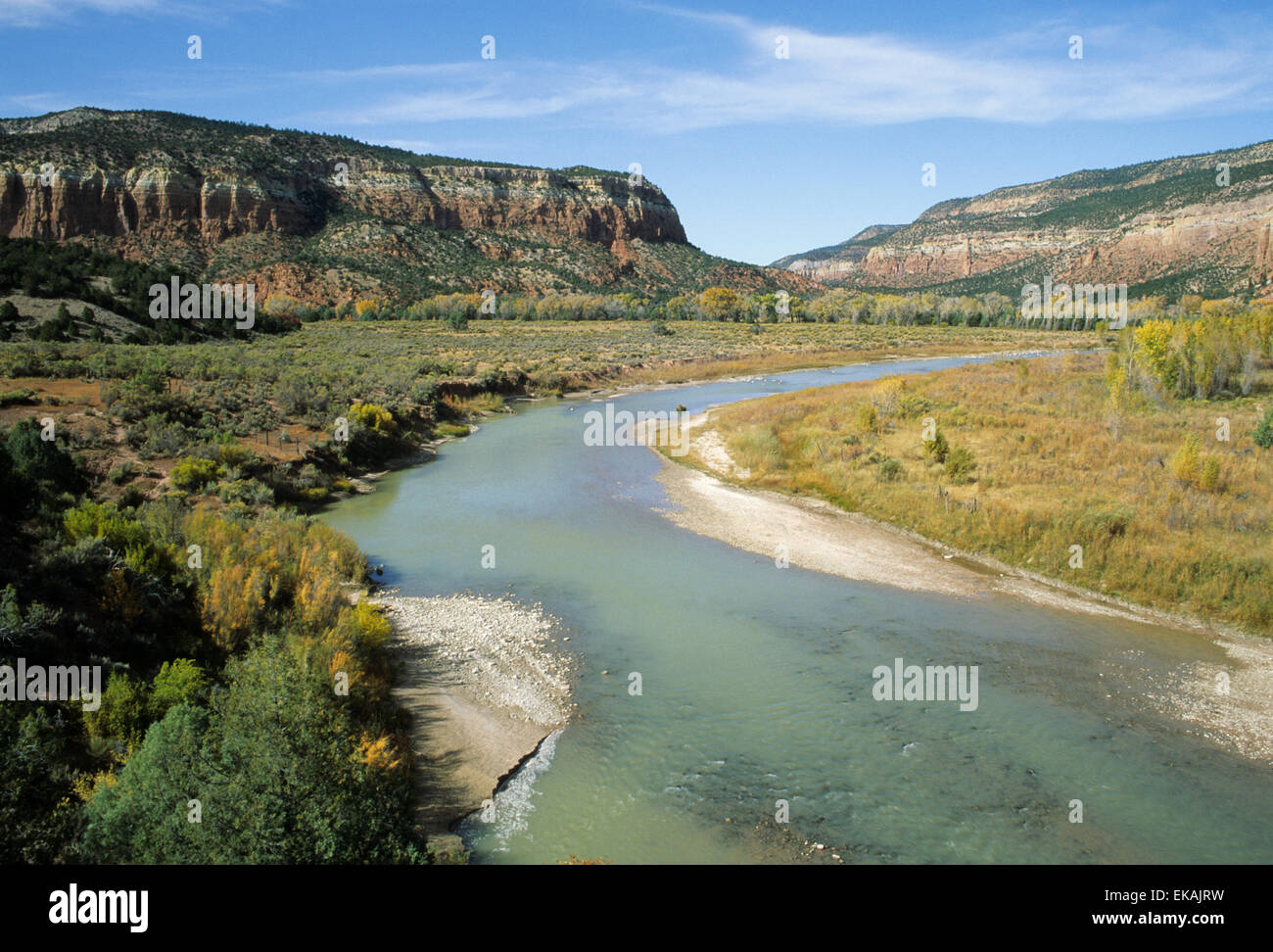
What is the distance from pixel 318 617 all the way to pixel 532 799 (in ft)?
13.9

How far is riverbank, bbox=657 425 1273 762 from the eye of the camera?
9789 mm

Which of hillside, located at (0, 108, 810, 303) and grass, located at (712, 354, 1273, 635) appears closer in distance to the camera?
grass, located at (712, 354, 1273, 635)

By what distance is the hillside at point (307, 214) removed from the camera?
83.2 metres

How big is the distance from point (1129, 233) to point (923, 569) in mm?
138797

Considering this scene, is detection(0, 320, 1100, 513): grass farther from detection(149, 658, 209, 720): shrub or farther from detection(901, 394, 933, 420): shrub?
detection(901, 394, 933, 420): shrub

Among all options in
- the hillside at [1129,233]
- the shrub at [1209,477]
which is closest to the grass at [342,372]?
the shrub at [1209,477]

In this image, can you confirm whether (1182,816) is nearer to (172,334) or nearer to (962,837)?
(962,837)

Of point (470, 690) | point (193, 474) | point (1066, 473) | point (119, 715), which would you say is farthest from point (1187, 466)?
point (193, 474)

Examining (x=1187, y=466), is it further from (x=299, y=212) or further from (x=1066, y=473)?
(x=299, y=212)

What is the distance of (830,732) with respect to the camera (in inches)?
364

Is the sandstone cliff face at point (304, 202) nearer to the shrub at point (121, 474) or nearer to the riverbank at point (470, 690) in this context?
the shrub at point (121, 474)

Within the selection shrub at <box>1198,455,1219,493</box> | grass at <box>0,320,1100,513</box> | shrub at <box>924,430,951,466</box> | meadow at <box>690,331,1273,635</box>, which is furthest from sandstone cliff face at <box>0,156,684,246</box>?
shrub at <box>1198,455,1219,493</box>

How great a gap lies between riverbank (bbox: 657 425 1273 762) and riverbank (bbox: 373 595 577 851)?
664cm
